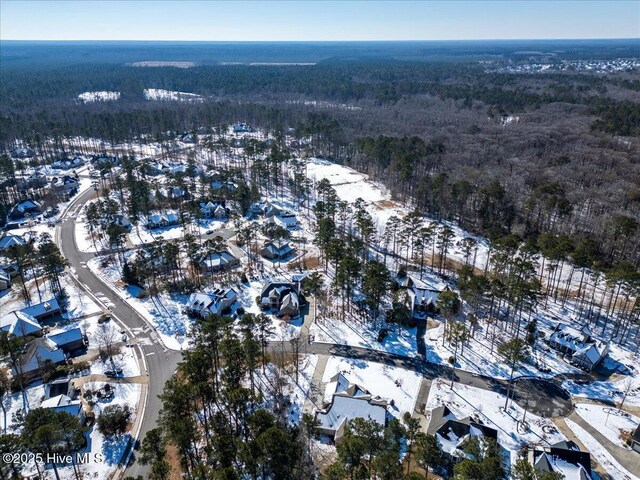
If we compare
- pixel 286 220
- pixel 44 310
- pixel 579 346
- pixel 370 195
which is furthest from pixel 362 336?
pixel 370 195

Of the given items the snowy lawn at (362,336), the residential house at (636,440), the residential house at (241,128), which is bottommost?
the snowy lawn at (362,336)

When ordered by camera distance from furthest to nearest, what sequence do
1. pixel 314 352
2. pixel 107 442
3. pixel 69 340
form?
pixel 314 352 < pixel 69 340 < pixel 107 442

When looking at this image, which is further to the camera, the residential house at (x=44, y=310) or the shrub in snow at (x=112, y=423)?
the residential house at (x=44, y=310)

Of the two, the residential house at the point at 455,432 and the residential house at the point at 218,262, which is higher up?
the residential house at the point at 455,432

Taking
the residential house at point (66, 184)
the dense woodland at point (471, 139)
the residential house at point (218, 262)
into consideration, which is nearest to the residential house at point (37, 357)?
the residential house at point (218, 262)

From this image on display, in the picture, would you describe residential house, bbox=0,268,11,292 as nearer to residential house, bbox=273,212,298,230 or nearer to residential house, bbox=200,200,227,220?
residential house, bbox=200,200,227,220

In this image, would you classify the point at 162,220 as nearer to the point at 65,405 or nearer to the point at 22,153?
the point at 65,405

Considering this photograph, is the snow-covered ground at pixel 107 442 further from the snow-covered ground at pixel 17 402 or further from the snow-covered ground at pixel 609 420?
the snow-covered ground at pixel 609 420
